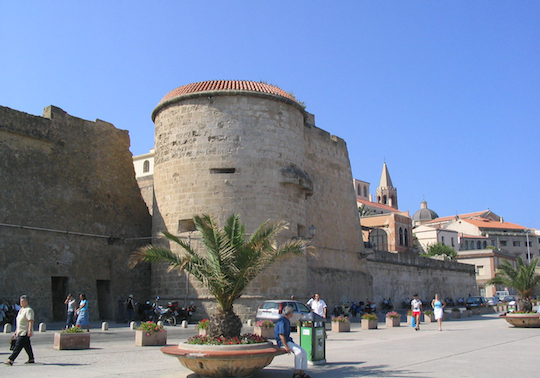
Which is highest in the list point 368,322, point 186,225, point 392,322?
point 186,225

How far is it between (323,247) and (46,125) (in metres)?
14.7

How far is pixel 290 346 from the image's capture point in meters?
8.49

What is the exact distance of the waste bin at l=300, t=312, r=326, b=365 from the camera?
1012cm

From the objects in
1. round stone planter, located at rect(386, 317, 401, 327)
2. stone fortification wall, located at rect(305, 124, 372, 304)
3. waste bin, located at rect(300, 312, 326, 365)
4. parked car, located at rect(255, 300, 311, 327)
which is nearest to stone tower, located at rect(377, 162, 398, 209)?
stone fortification wall, located at rect(305, 124, 372, 304)

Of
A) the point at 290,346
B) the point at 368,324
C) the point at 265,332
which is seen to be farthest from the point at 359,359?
the point at 368,324

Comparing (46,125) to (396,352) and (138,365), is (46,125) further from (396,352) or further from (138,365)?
(396,352)

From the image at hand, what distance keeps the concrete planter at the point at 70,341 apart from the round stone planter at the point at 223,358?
4987 millimetres

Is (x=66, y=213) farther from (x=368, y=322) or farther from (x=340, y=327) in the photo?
(x=368, y=322)

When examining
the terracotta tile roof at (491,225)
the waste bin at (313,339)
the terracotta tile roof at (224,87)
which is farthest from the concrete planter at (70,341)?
the terracotta tile roof at (491,225)

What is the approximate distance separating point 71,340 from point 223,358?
584 centimetres

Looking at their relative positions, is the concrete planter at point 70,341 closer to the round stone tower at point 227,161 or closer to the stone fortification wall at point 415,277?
the round stone tower at point 227,161

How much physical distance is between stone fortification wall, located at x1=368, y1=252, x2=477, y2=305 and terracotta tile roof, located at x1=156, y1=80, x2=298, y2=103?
14020 millimetres

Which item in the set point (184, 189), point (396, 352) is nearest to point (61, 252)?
point (184, 189)

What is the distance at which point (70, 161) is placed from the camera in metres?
22.0
